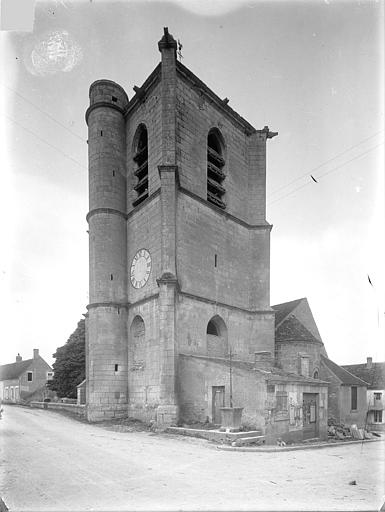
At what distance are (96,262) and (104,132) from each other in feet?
22.9

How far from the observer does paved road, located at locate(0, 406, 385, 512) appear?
20.2ft

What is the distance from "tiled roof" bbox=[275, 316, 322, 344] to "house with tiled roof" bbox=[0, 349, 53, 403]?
3209 cm

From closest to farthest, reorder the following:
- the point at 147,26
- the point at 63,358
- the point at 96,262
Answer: the point at 147,26, the point at 96,262, the point at 63,358

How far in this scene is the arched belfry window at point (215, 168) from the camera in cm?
2197

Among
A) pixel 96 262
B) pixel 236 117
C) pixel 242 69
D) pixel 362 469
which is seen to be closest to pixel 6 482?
pixel 362 469

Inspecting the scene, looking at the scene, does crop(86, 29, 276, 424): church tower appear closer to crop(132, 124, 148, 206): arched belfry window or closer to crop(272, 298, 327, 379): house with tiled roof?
crop(132, 124, 148, 206): arched belfry window

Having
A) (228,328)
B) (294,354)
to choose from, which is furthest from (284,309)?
(228,328)

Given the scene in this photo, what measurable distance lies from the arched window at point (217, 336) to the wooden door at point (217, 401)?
13.2 ft

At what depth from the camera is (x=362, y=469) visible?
9.11m

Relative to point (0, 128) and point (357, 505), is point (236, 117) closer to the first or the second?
point (0, 128)

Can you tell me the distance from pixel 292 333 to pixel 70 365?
710 inches

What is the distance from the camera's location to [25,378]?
48875mm

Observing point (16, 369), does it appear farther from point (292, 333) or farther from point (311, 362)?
point (311, 362)

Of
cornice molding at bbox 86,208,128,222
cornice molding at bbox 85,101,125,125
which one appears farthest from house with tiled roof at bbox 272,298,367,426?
cornice molding at bbox 85,101,125,125
